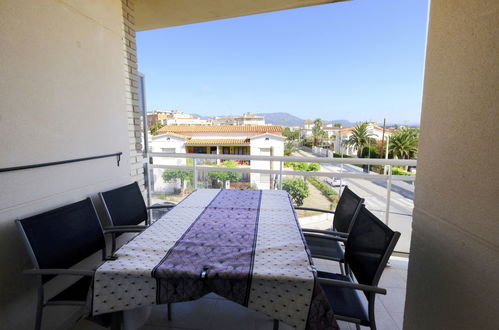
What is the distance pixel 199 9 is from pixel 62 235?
258 centimetres

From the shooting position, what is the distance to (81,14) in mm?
1847

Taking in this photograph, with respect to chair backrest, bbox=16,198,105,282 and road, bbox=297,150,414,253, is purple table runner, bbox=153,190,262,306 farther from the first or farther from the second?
road, bbox=297,150,414,253

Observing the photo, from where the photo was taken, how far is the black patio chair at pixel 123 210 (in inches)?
71.7

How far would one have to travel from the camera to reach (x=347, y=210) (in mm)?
1896

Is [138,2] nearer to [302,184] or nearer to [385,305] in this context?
[302,184]

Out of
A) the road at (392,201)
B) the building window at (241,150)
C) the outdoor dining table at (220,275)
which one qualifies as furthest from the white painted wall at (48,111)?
the building window at (241,150)

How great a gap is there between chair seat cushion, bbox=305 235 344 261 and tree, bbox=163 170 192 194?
201cm

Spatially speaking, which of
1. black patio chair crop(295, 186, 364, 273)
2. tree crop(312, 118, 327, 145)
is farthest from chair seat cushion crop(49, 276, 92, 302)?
tree crop(312, 118, 327, 145)

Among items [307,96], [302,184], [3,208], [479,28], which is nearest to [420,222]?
[479,28]

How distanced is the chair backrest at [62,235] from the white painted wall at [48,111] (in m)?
0.17

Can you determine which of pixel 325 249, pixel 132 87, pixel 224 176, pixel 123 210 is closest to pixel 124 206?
pixel 123 210

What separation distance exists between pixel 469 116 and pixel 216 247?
1.26m

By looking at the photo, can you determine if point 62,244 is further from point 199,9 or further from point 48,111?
point 199,9

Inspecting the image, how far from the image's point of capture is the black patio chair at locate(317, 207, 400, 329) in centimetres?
114
